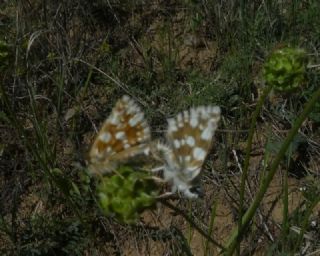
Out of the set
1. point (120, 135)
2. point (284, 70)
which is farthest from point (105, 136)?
point (284, 70)

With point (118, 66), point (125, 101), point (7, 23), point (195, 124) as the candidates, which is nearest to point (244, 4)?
point (118, 66)

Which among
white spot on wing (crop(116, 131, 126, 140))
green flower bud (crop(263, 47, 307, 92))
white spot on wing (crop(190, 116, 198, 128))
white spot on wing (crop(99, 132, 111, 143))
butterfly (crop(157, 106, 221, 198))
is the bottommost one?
white spot on wing (crop(99, 132, 111, 143))

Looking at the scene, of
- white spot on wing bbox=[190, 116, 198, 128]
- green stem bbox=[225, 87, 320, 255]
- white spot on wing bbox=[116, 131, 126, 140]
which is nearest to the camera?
green stem bbox=[225, 87, 320, 255]

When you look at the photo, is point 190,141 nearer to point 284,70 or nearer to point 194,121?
point 194,121

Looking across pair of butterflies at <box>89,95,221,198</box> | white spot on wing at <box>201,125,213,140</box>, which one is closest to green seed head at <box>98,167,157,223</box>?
pair of butterflies at <box>89,95,221,198</box>

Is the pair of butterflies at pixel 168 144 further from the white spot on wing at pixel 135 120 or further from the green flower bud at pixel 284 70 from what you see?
Result: the green flower bud at pixel 284 70

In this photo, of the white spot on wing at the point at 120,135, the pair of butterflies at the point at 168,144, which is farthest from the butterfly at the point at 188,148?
the white spot on wing at the point at 120,135

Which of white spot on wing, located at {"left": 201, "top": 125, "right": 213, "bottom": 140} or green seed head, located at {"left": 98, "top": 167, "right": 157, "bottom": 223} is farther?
white spot on wing, located at {"left": 201, "top": 125, "right": 213, "bottom": 140}

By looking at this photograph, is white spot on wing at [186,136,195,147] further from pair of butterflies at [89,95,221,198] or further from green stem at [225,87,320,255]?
green stem at [225,87,320,255]

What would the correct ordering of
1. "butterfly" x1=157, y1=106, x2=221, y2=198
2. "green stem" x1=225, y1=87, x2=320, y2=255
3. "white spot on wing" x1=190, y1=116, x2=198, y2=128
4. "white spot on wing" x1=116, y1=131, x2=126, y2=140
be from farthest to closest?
"white spot on wing" x1=116, y1=131, x2=126, y2=140
"white spot on wing" x1=190, y1=116, x2=198, y2=128
"butterfly" x1=157, y1=106, x2=221, y2=198
"green stem" x1=225, y1=87, x2=320, y2=255
